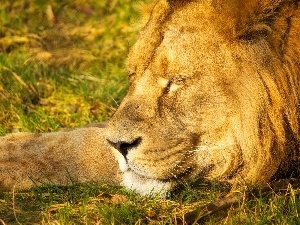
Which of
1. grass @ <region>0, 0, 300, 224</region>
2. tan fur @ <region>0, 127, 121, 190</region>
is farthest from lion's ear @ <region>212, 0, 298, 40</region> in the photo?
tan fur @ <region>0, 127, 121, 190</region>

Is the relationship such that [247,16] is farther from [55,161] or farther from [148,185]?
[55,161]

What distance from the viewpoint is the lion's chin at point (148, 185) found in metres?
3.64

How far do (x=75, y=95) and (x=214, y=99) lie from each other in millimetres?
2390

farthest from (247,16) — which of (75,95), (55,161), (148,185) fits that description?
(75,95)

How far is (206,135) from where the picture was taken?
3557 mm

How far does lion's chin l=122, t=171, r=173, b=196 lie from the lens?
3643 millimetres

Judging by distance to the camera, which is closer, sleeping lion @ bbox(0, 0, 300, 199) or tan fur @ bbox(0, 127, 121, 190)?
sleeping lion @ bbox(0, 0, 300, 199)

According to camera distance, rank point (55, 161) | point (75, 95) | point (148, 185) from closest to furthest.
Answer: point (148, 185) < point (55, 161) < point (75, 95)

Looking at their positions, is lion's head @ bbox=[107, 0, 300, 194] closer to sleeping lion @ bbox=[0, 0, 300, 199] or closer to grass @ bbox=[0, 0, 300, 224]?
sleeping lion @ bbox=[0, 0, 300, 199]

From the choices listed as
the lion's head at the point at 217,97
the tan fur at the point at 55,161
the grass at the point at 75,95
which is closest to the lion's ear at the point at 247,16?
the lion's head at the point at 217,97

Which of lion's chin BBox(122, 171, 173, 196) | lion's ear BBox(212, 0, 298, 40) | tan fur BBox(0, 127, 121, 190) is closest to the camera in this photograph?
lion's ear BBox(212, 0, 298, 40)

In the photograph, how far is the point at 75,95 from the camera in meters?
5.74

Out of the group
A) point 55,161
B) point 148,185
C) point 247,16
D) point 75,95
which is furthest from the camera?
point 75,95

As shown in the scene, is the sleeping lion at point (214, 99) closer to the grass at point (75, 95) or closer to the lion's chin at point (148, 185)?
the lion's chin at point (148, 185)
